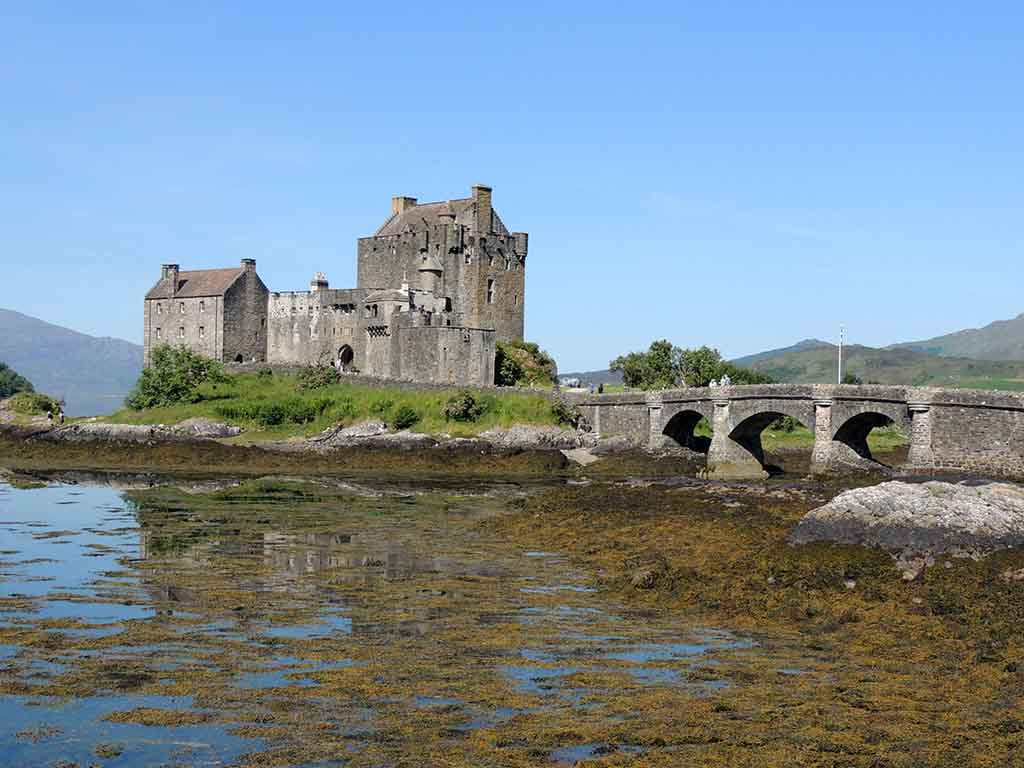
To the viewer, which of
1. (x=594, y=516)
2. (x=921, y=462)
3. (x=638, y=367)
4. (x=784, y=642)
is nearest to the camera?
(x=784, y=642)

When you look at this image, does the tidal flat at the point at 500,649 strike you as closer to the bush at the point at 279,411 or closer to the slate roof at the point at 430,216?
the bush at the point at 279,411

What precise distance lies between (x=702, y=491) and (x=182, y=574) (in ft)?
64.0

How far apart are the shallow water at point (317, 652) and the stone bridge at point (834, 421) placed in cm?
2346

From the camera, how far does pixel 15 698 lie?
14.7 m

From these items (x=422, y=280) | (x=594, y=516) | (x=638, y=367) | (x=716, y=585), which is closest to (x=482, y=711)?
(x=716, y=585)

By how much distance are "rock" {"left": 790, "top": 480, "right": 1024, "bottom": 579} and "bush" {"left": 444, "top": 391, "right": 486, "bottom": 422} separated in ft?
127

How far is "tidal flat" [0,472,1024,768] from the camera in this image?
1330 cm

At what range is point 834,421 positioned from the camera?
5147 centimetres

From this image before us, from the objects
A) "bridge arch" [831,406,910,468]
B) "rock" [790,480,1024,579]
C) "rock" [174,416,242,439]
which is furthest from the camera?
"rock" [174,416,242,439]

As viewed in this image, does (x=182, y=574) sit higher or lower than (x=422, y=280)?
lower

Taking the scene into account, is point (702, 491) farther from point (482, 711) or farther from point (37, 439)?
point (37, 439)

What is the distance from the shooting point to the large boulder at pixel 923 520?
2314cm

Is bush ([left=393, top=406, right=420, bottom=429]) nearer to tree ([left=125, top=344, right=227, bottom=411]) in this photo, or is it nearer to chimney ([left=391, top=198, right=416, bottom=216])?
tree ([left=125, top=344, right=227, bottom=411])

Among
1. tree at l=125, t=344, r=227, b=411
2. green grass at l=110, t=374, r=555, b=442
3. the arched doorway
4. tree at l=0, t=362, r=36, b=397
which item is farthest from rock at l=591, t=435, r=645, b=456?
tree at l=0, t=362, r=36, b=397
